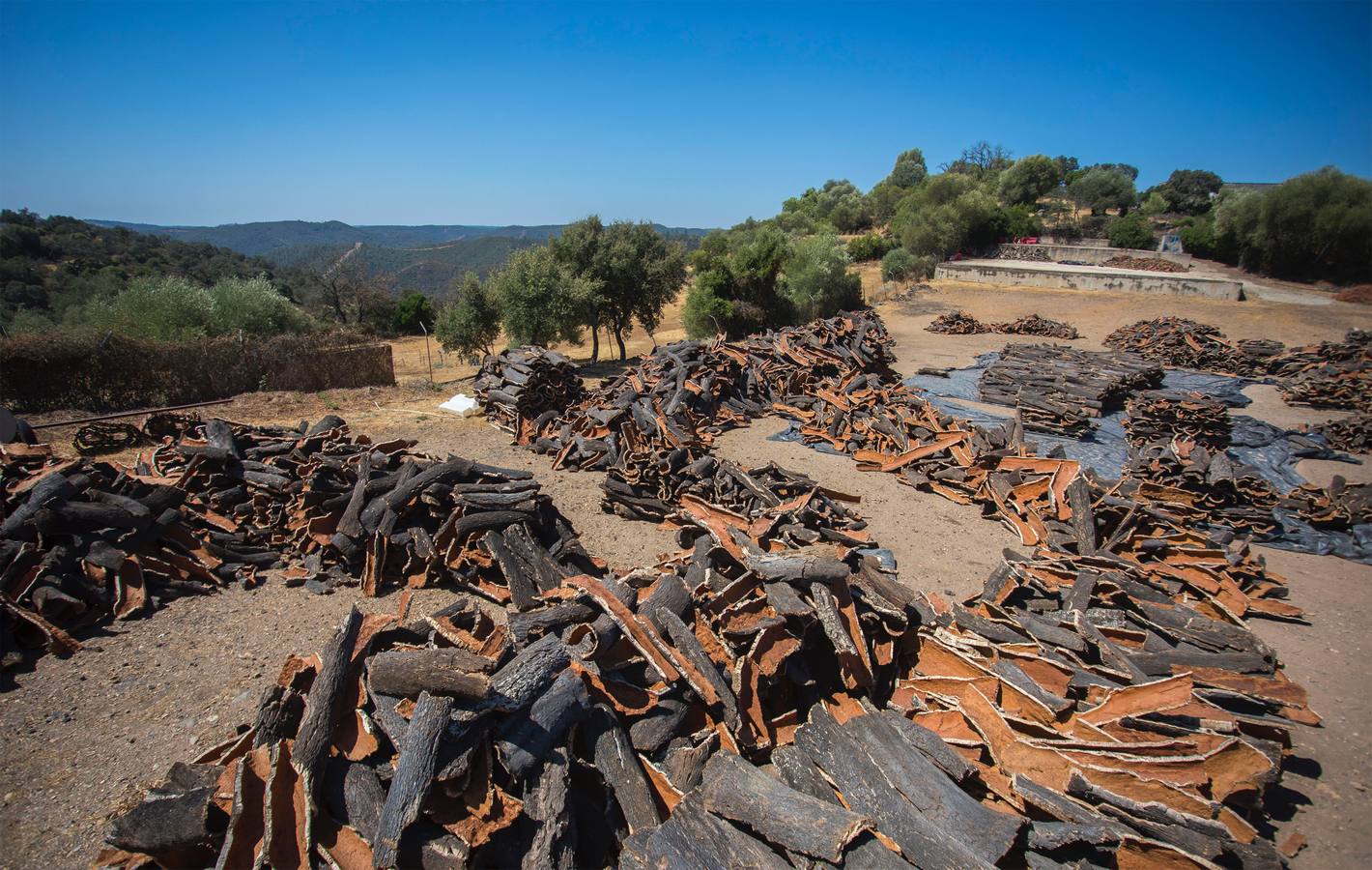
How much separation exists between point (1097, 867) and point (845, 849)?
140 cm

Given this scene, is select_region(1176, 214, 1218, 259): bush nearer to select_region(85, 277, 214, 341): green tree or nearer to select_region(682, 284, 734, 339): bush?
select_region(682, 284, 734, 339): bush

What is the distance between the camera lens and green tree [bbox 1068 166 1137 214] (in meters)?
53.1

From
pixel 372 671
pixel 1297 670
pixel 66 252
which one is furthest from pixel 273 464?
pixel 66 252

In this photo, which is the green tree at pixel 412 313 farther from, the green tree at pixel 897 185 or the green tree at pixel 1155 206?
the green tree at pixel 1155 206

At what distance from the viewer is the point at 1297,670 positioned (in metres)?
5.09

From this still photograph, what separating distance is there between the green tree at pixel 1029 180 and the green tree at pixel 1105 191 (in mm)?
3034

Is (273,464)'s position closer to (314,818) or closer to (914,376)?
(314,818)

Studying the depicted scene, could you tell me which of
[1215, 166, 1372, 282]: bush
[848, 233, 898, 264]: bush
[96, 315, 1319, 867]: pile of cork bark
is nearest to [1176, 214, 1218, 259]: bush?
[1215, 166, 1372, 282]: bush

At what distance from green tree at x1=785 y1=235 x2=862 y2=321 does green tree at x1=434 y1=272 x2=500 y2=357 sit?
1460cm

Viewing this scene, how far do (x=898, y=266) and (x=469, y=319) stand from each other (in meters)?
28.6

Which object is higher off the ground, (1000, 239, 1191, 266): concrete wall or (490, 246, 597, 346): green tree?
(1000, 239, 1191, 266): concrete wall

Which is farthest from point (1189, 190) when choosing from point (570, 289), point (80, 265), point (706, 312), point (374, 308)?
point (80, 265)

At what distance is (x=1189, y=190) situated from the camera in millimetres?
56375

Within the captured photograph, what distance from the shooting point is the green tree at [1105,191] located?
53.1 metres
